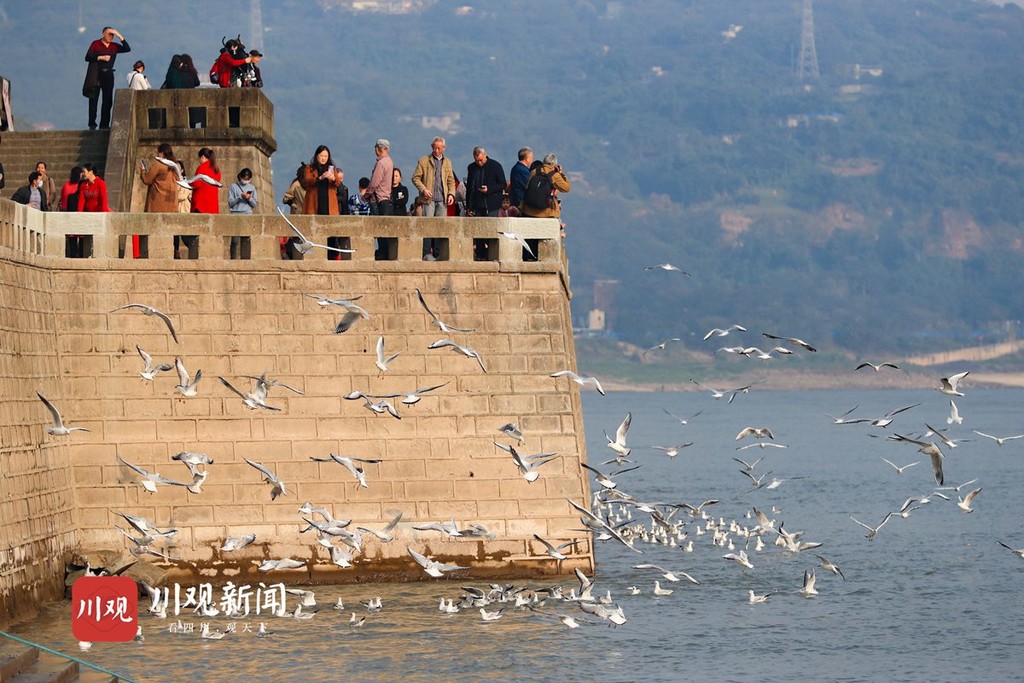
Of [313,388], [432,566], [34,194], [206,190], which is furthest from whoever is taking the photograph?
[206,190]

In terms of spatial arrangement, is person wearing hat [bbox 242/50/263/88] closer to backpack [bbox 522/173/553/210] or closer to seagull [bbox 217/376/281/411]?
backpack [bbox 522/173/553/210]

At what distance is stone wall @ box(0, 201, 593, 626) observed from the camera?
27891mm

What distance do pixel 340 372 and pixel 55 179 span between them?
21.8 feet

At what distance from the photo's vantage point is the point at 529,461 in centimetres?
2767

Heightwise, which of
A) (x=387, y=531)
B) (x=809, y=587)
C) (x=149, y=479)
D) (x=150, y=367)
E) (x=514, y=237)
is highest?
(x=514, y=237)

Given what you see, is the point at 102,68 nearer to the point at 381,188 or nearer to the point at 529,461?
the point at 381,188

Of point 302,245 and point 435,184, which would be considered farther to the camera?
point 435,184

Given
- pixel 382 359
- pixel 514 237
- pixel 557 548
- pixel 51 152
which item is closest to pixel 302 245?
pixel 382 359

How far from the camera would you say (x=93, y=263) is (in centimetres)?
2795

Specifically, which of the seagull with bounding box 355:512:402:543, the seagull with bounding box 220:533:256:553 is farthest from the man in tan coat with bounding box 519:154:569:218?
the seagull with bounding box 220:533:256:553

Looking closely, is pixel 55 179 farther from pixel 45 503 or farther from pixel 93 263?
pixel 45 503

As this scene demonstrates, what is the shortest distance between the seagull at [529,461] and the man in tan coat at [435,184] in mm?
3862

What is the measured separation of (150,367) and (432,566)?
4595mm

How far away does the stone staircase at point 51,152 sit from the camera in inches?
1280
